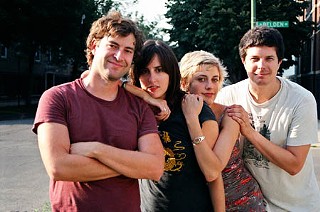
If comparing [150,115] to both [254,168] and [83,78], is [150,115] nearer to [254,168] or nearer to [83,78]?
[83,78]

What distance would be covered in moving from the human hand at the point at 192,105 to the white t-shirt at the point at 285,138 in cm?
52

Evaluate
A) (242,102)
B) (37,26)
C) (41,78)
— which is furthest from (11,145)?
(41,78)

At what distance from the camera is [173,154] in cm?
232

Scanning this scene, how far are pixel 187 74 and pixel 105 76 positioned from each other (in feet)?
2.18

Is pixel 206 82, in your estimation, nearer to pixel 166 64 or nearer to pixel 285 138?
pixel 166 64

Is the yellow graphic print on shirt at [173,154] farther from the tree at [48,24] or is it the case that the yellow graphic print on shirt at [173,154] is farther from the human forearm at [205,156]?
the tree at [48,24]

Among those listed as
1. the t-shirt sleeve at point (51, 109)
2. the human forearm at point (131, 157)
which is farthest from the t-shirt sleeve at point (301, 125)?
the t-shirt sleeve at point (51, 109)

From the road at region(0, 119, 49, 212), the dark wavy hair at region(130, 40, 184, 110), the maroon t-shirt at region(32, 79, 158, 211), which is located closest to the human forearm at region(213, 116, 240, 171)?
the dark wavy hair at region(130, 40, 184, 110)

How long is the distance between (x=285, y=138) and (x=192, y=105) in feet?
2.35

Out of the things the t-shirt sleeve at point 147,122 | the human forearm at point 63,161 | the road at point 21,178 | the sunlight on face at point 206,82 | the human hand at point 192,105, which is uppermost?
the sunlight on face at point 206,82

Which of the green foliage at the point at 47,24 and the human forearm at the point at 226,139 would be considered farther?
the green foliage at the point at 47,24

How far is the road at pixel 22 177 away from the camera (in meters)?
6.02

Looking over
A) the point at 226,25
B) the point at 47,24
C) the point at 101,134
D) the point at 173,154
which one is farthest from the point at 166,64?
the point at 47,24

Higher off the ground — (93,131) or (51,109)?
(51,109)
